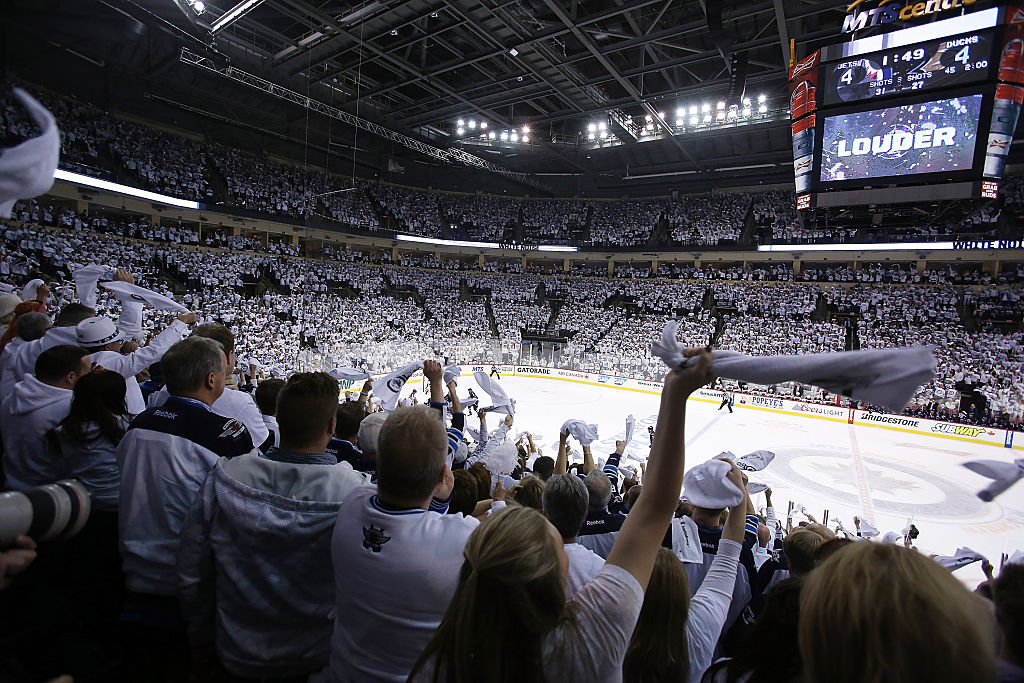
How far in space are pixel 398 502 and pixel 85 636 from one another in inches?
78.7

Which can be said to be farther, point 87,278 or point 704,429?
point 704,429

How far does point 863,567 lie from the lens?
96cm

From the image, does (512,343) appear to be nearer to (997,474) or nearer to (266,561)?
(997,474)

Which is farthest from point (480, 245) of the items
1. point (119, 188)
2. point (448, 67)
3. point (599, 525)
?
point (599, 525)

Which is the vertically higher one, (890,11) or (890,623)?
(890,11)

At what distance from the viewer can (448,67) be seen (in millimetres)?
21891

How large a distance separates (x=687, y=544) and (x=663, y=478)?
1797mm

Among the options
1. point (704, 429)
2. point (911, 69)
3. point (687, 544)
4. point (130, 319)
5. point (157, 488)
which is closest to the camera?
point (157, 488)

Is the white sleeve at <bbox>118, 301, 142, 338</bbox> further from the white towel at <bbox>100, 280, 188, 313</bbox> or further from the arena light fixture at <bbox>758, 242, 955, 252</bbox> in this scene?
the arena light fixture at <bbox>758, 242, 955, 252</bbox>

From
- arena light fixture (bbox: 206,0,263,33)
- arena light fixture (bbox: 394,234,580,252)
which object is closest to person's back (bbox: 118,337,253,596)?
arena light fixture (bbox: 206,0,263,33)

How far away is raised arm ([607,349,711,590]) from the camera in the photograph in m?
1.43

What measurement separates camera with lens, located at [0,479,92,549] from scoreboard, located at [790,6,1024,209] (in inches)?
681

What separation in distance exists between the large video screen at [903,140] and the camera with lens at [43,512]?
1736cm

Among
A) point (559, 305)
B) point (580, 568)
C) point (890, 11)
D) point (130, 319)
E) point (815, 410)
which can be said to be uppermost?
point (890, 11)
